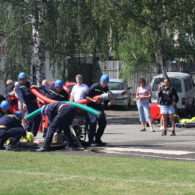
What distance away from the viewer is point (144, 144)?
51.5 ft

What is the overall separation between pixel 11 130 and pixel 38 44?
956cm

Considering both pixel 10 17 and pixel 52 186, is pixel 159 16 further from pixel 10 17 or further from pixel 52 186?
pixel 52 186

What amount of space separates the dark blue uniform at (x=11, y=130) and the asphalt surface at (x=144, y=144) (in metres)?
1.07

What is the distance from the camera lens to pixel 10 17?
23.7m

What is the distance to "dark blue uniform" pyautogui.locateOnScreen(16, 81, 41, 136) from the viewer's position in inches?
663

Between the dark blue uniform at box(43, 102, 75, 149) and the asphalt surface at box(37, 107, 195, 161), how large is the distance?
0.48m

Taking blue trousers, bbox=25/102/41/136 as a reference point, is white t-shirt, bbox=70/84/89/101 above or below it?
above

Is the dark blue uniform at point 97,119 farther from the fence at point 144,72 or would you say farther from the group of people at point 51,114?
the fence at point 144,72

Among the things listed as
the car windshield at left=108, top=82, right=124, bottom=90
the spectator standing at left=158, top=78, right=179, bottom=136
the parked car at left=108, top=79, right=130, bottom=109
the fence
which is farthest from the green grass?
the fence

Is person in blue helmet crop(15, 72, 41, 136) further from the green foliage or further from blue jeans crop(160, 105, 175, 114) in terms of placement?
the green foliage

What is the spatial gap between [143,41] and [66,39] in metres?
4.45

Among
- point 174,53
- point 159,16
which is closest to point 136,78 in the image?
point 174,53

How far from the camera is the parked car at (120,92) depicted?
32.3 metres

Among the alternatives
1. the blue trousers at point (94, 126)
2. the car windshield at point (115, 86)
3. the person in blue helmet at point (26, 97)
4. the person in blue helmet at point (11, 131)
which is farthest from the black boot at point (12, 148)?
the car windshield at point (115, 86)
